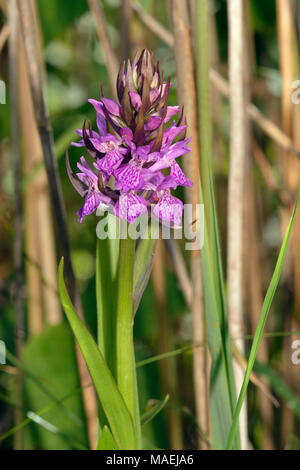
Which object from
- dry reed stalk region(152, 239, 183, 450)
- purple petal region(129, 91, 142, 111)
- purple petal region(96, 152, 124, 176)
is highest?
purple petal region(129, 91, 142, 111)

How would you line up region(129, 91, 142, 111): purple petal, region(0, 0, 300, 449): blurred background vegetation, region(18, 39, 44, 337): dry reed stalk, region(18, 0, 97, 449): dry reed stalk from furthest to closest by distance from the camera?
1. region(18, 39, 44, 337): dry reed stalk
2. region(0, 0, 300, 449): blurred background vegetation
3. region(18, 0, 97, 449): dry reed stalk
4. region(129, 91, 142, 111): purple petal

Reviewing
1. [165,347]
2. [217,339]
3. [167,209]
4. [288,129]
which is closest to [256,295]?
[165,347]

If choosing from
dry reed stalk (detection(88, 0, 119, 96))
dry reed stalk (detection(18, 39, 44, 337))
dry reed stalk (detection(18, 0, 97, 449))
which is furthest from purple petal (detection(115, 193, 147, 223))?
dry reed stalk (detection(18, 39, 44, 337))

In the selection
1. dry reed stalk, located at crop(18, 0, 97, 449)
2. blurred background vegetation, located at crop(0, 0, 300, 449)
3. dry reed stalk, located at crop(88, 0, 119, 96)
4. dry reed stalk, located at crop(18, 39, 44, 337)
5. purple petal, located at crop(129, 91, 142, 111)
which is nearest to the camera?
purple petal, located at crop(129, 91, 142, 111)

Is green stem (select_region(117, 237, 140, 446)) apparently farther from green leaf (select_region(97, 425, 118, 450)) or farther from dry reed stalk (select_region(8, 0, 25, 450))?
dry reed stalk (select_region(8, 0, 25, 450))

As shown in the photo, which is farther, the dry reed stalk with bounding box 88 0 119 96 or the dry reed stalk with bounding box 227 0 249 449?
the dry reed stalk with bounding box 88 0 119 96

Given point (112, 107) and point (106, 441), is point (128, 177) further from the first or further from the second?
point (106, 441)

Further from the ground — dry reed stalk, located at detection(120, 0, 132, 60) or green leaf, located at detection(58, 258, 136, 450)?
dry reed stalk, located at detection(120, 0, 132, 60)

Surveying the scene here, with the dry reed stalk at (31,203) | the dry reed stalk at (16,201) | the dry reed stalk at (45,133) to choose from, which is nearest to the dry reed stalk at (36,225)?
the dry reed stalk at (31,203)
